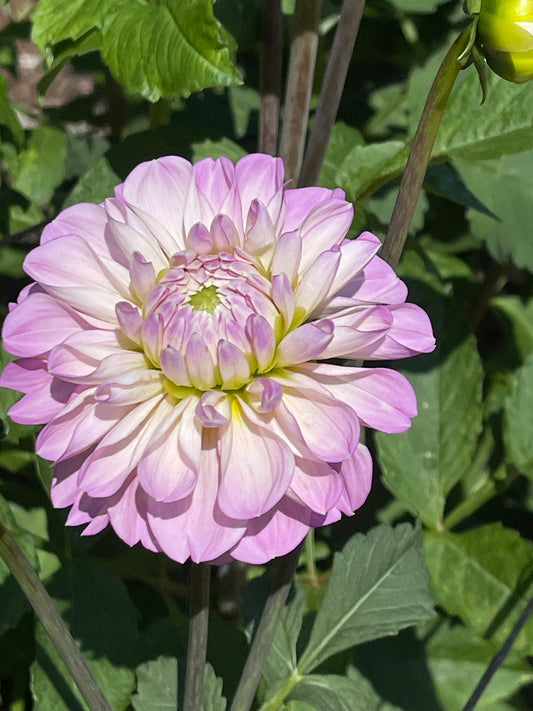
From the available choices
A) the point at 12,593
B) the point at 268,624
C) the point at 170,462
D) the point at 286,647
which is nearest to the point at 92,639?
the point at 12,593

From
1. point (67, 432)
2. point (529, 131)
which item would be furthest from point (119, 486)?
point (529, 131)

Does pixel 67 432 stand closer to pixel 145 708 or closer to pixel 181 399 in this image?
pixel 181 399

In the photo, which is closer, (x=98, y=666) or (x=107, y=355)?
(x=107, y=355)

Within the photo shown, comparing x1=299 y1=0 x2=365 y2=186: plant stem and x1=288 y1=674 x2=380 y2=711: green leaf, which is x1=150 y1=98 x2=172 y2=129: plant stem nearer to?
x1=299 y1=0 x2=365 y2=186: plant stem

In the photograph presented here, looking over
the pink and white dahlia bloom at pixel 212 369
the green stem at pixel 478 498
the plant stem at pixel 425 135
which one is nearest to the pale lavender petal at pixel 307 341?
the pink and white dahlia bloom at pixel 212 369

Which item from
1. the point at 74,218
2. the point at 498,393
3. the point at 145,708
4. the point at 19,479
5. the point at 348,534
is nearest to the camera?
the point at 74,218

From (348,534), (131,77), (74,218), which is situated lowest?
(348,534)

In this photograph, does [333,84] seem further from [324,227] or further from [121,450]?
[121,450]
